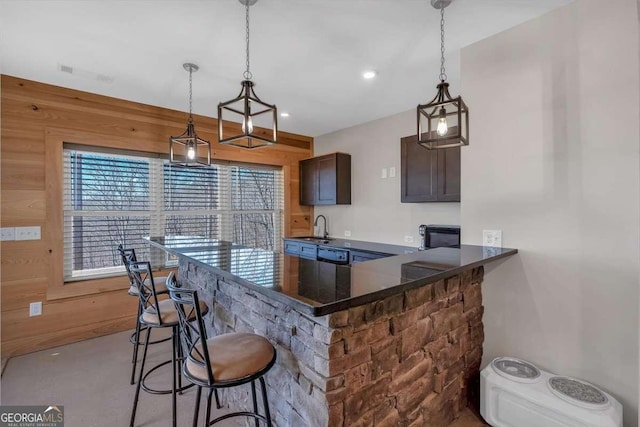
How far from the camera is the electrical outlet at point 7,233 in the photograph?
284cm

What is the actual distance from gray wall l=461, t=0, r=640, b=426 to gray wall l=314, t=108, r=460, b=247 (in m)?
1.25

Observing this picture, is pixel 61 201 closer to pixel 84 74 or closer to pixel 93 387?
pixel 84 74

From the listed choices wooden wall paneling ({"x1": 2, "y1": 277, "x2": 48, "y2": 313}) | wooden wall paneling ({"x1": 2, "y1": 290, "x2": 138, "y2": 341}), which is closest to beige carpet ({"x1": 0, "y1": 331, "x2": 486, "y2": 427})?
wooden wall paneling ({"x1": 2, "y1": 290, "x2": 138, "y2": 341})

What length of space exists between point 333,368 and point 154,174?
3553mm

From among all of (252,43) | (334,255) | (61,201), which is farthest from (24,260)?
(334,255)

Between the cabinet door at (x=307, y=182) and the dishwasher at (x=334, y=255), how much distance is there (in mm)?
1073

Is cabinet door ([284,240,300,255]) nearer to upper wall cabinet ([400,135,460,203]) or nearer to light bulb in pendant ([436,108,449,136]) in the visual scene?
upper wall cabinet ([400,135,460,203])

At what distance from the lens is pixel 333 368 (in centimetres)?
116

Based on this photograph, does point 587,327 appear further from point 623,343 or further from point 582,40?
point 582,40

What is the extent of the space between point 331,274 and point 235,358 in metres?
0.58

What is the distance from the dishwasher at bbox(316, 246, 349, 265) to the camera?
3.84 metres

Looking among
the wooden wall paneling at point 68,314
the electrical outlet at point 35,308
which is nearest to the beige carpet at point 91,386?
the wooden wall paneling at point 68,314

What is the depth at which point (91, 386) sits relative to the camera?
2352 millimetres

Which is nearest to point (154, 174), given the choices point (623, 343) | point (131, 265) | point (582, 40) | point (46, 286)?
point (46, 286)
